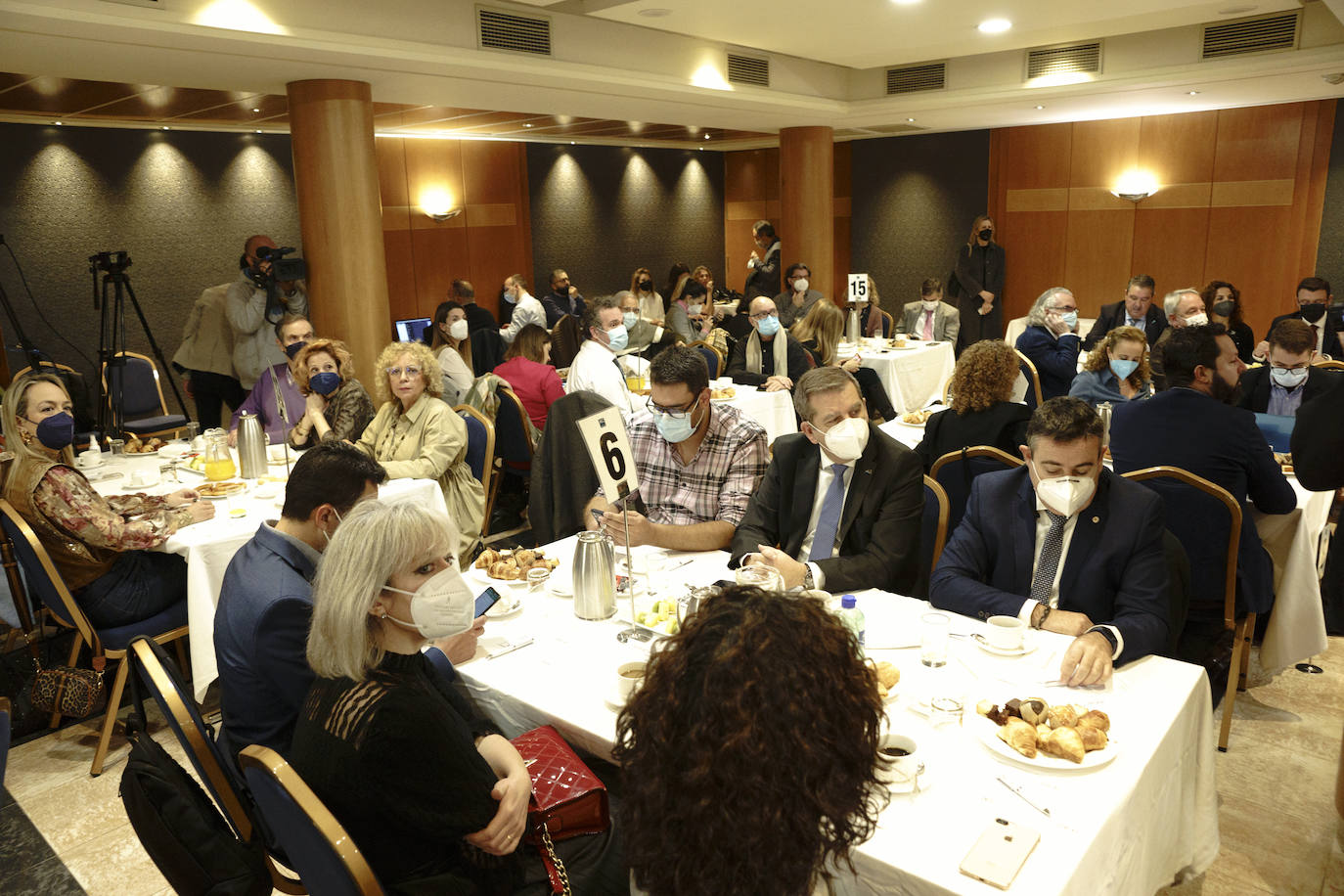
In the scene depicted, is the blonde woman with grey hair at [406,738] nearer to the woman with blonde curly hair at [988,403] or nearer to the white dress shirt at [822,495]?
the white dress shirt at [822,495]

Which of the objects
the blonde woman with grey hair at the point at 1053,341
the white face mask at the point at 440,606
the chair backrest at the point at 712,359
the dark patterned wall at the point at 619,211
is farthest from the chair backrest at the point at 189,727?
the dark patterned wall at the point at 619,211

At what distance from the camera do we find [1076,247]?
10.9m

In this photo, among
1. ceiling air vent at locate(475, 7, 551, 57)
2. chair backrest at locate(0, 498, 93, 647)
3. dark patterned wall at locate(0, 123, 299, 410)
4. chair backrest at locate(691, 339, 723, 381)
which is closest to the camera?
chair backrest at locate(0, 498, 93, 647)

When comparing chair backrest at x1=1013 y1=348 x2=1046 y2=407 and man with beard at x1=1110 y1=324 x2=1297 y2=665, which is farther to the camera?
chair backrest at x1=1013 y1=348 x2=1046 y2=407

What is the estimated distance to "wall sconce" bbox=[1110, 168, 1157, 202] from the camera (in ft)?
33.6

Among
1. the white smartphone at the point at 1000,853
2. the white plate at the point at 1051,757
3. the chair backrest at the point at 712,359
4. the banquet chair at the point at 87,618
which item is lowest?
the banquet chair at the point at 87,618

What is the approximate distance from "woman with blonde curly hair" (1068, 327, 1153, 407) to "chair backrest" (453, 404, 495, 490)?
2.85 metres

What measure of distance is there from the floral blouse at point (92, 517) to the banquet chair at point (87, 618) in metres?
0.11

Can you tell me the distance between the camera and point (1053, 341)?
243 inches

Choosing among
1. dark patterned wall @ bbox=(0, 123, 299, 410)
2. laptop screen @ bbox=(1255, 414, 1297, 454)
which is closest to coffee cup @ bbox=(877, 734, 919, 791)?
laptop screen @ bbox=(1255, 414, 1297, 454)

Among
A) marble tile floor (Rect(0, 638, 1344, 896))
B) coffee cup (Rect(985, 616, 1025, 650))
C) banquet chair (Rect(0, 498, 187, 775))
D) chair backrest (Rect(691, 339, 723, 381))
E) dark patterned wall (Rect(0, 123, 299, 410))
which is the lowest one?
marble tile floor (Rect(0, 638, 1344, 896))

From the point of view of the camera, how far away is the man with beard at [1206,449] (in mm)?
3088

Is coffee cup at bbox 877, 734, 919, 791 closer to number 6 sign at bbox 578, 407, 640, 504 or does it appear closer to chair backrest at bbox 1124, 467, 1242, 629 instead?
number 6 sign at bbox 578, 407, 640, 504

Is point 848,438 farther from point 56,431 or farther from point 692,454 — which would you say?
point 56,431
